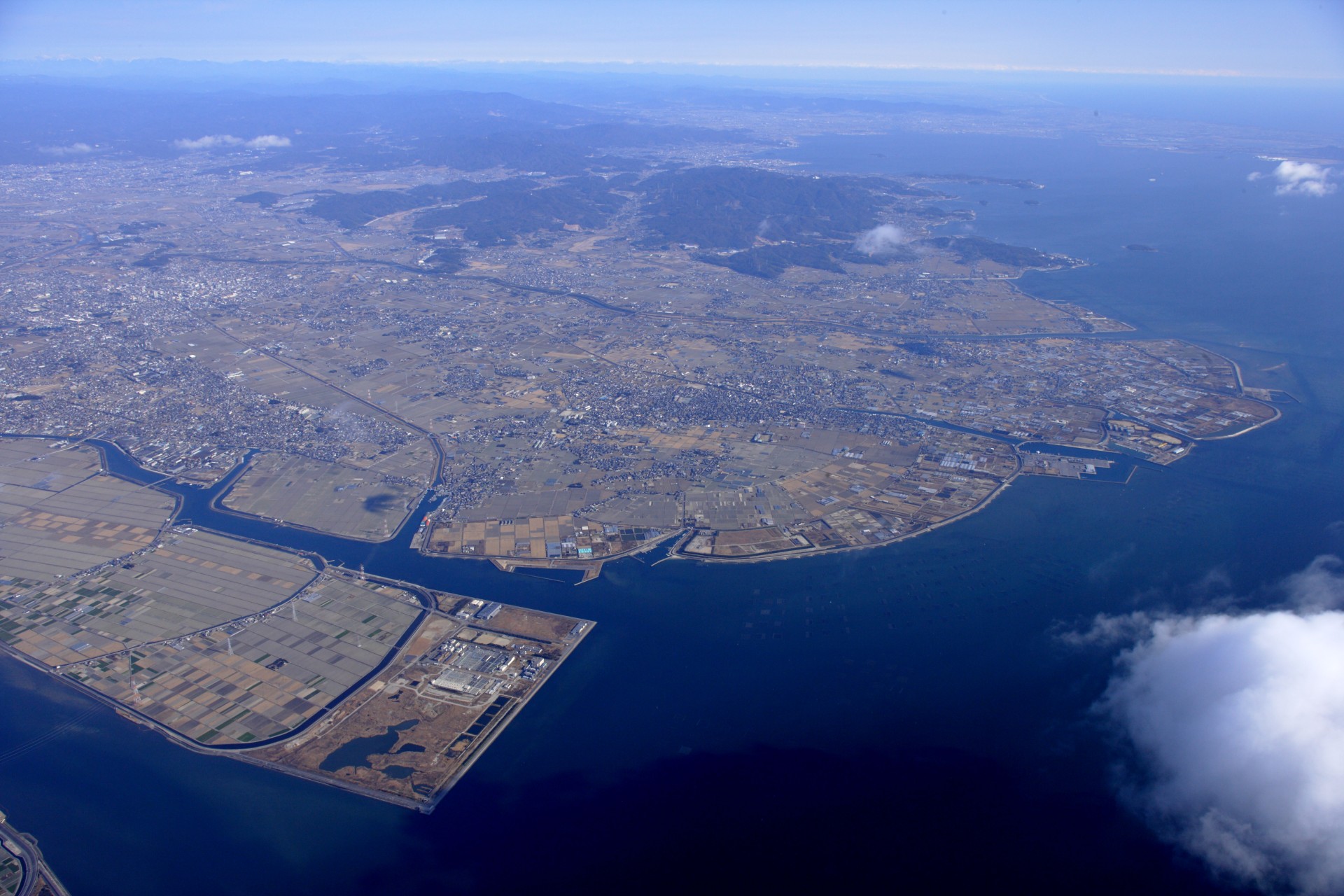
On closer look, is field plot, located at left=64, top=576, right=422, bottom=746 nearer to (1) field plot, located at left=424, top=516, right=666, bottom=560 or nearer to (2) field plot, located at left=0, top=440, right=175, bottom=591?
(1) field plot, located at left=424, top=516, right=666, bottom=560

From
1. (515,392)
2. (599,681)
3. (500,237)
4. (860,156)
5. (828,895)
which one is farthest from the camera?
(860,156)

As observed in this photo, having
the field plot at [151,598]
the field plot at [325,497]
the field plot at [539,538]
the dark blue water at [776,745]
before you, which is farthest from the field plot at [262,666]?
the field plot at [325,497]

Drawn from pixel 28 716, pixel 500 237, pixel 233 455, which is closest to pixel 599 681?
pixel 28 716

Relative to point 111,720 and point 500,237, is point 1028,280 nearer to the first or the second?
point 500,237

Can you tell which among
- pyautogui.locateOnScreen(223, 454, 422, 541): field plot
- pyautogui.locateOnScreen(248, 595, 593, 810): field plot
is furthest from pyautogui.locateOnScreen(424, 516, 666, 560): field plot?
pyautogui.locateOnScreen(248, 595, 593, 810): field plot

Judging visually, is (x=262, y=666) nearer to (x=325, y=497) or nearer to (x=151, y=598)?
(x=151, y=598)

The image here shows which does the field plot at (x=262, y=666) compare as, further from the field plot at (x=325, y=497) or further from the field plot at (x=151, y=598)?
the field plot at (x=325, y=497)
